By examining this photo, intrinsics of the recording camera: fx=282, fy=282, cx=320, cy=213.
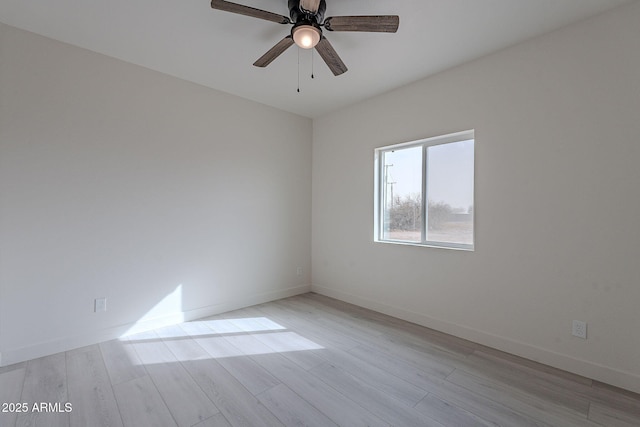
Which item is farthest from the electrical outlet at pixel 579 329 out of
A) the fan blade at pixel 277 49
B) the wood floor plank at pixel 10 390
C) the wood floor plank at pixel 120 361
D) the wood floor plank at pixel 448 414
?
the wood floor plank at pixel 10 390

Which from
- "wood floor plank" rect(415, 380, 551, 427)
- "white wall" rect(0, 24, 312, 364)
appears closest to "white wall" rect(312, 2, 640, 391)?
"wood floor plank" rect(415, 380, 551, 427)

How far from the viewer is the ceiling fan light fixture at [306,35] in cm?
181

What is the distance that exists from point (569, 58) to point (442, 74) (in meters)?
1.00

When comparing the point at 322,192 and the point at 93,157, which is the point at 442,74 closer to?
the point at 322,192

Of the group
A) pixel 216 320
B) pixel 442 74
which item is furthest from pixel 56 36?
pixel 442 74

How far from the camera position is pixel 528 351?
2342mm

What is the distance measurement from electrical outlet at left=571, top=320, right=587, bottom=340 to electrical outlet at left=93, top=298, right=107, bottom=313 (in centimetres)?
396

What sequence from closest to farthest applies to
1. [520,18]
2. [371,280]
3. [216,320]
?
[520,18], [216,320], [371,280]

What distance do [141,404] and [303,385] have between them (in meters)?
1.03

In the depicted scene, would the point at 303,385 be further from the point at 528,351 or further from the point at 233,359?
the point at 528,351

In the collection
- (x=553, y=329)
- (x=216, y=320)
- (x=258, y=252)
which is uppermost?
(x=258, y=252)

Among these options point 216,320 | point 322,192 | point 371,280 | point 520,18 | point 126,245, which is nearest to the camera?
point 520,18

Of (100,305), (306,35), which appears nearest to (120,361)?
(100,305)

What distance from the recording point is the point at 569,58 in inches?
85.7
